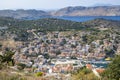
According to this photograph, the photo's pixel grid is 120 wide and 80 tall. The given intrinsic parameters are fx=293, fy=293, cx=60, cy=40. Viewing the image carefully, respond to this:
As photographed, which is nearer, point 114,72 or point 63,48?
point 114,72

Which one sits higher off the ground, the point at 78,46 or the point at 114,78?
the point at 114,78

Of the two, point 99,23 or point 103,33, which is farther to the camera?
point 99,23

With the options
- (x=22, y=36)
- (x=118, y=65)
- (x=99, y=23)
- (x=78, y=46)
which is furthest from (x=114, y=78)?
(x=99, y=23)

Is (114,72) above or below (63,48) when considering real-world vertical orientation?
above

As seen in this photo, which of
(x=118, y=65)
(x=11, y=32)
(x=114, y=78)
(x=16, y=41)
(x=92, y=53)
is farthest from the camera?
(x=11, y=32)

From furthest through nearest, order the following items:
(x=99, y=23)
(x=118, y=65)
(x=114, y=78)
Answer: (x=99, y=23) → (x=118, y=65) → (x=114, y=78)

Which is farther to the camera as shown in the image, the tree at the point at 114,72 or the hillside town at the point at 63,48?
the hillside town at the point at 63,48

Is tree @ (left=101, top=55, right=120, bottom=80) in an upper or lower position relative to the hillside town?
upper

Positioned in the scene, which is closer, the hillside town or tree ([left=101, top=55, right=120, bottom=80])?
tree ([left=101, top=55, right=120, bottom=80])

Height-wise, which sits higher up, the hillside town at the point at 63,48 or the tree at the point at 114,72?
the tree at the point at 114,72

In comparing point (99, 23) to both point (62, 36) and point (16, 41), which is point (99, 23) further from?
point (16, 41)
